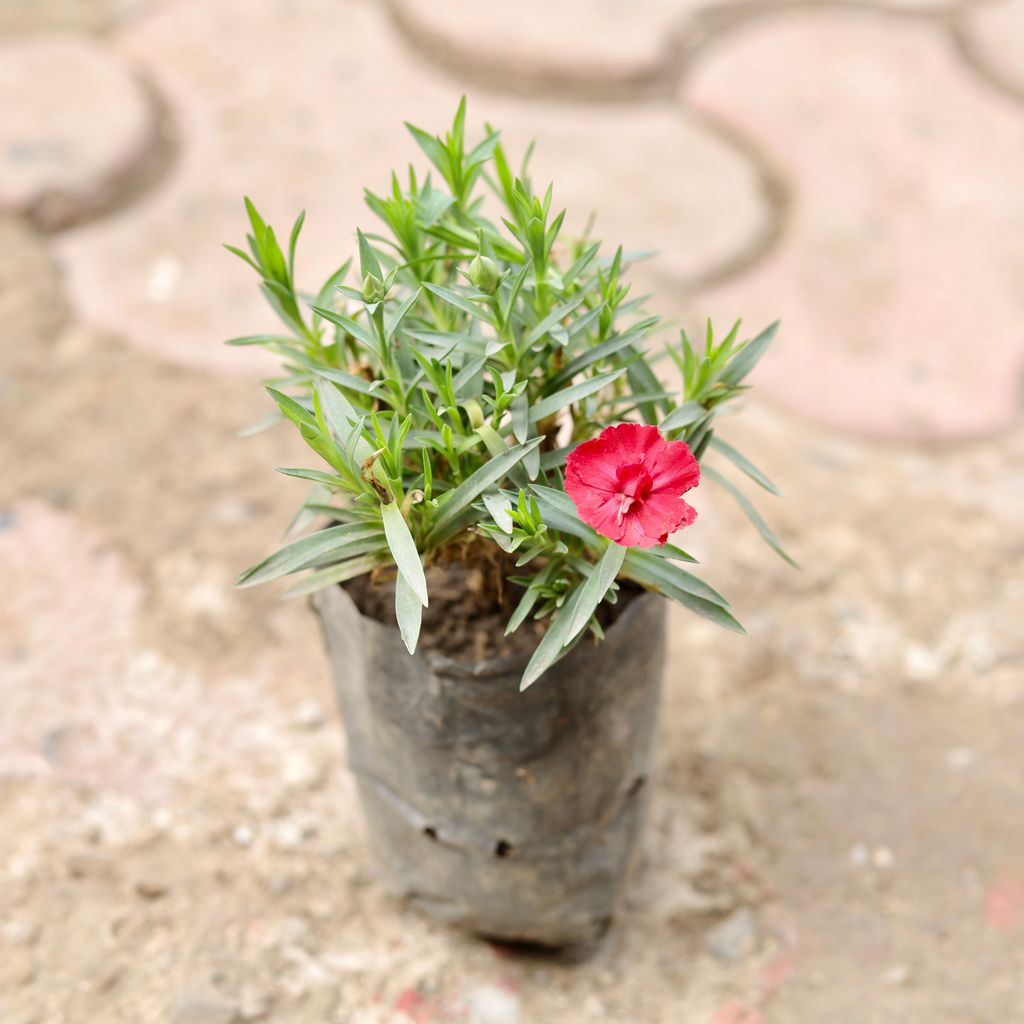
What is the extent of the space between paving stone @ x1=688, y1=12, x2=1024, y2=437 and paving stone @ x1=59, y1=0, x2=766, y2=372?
130 mm

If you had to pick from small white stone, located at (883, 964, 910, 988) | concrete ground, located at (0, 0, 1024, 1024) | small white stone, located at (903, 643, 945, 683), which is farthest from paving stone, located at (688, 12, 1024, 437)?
small white stone, located at (883, 964, 910, 988)

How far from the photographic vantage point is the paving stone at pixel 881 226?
2.03 metres

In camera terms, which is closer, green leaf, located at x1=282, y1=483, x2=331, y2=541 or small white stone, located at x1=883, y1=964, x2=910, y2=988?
green leaf, located at x1=282, y1=483, x2=331, y2=541

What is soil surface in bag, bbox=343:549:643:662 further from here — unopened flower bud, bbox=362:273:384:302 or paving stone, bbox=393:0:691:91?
paving stone, bbox=393:0:691:91

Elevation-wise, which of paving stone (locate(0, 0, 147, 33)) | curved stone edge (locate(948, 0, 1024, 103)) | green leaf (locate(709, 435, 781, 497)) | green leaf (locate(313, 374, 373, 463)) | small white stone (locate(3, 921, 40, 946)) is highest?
green leaf (locate(313, 374, 373, 463))

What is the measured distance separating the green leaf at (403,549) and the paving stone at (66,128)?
5.14ft

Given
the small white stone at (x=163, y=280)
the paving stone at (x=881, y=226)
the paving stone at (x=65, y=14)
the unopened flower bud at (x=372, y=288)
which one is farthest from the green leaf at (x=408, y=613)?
the paving stone at (x=65, y=14)

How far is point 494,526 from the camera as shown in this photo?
977 mm

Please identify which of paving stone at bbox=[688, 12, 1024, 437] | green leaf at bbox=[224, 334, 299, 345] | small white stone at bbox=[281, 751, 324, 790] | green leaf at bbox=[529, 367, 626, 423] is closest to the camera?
green leaf at bbox=[529, 367, 626, 423]

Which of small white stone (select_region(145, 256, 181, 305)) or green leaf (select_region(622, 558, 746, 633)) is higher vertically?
green leaf (select_region(622, 558, 746, 633))

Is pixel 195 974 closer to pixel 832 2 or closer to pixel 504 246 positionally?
pixel 504 246

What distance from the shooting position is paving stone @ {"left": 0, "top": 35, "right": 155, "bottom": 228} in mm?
2256

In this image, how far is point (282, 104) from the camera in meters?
2.52

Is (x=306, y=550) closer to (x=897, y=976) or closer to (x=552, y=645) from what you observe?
(x=552, y=645)
